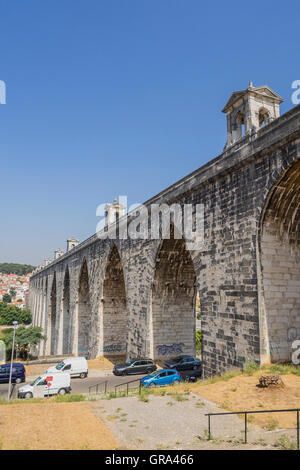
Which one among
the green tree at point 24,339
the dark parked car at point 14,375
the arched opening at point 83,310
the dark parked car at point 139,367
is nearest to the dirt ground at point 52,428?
the dark parked car at point 139,367

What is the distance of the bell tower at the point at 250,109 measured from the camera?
45.9 ft

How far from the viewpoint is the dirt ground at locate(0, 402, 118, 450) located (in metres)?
6.72

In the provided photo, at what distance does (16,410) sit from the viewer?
9438 millimetres

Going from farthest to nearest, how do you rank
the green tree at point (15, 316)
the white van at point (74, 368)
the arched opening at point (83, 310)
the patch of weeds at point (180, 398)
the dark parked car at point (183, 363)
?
the green tree at point (15, 316) < the arched opening at point (83, 310) < the white van at point (74, 368) < the dark parked car at point (183, 363) < the patch of weeds at point (180, 398)

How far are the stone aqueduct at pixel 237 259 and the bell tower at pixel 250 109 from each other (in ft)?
0.14

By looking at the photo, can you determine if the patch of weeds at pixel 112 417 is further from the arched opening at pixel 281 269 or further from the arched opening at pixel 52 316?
the arched opening at pixel 52 316

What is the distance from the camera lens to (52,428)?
7738mm

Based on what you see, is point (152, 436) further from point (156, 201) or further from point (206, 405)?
point (156, 201)

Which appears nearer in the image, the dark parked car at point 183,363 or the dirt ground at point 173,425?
the dirt ground at point 173,425

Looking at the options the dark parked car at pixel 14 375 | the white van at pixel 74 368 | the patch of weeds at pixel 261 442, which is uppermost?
Result: the patch of weeds at pixel 261 442

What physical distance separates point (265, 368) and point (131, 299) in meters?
11.5

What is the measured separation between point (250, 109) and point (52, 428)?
13331mm

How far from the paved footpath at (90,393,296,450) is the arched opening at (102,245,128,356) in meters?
16.2
